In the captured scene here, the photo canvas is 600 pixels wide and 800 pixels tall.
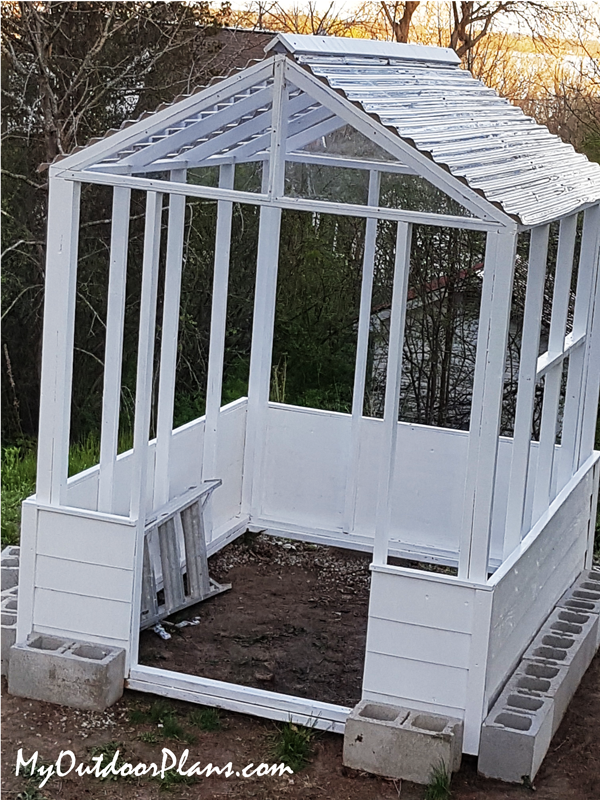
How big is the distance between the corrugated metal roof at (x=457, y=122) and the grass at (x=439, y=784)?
88.5 inches

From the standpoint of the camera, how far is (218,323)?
21.6 ft

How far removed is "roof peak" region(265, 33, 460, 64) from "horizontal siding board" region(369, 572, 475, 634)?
225 cm

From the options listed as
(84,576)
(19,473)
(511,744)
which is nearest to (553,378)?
(511,744)

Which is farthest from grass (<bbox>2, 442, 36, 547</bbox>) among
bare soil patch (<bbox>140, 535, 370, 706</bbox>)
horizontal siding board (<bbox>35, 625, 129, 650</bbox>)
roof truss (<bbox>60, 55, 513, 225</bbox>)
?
roof truss (<bbox>60, 55, 513, 225</bbox>)

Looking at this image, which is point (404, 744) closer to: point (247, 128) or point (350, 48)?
point (247, 128)

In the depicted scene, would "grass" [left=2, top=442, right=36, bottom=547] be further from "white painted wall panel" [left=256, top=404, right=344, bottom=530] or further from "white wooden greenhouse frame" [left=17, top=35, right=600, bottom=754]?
"white painted wall panel" [left=256, top=404, right=344, bottom=530]

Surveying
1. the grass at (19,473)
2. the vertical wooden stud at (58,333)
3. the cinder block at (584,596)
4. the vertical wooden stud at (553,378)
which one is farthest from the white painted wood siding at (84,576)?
the cinder block at (584,596)

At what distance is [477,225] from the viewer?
4367 millimetres

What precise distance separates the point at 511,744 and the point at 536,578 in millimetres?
1061

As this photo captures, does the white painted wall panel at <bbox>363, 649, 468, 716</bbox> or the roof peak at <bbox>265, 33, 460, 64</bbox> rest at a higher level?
the roof peak at <bbox>265, 33, 460, 64</bbox>

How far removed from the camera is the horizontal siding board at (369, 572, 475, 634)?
4.61 metres

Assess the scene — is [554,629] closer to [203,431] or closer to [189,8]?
[203,431]

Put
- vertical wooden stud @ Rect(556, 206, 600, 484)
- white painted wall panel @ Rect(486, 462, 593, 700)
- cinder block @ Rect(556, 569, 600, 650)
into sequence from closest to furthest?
white painted wall panel @ Rect(486, 462, 593, 700), cinder block @ Rect(556, 569, 600, 650), vertical wooden stud @ Rect(556, 206, 600, 484)

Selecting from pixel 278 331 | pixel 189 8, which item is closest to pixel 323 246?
pixel 278 331
